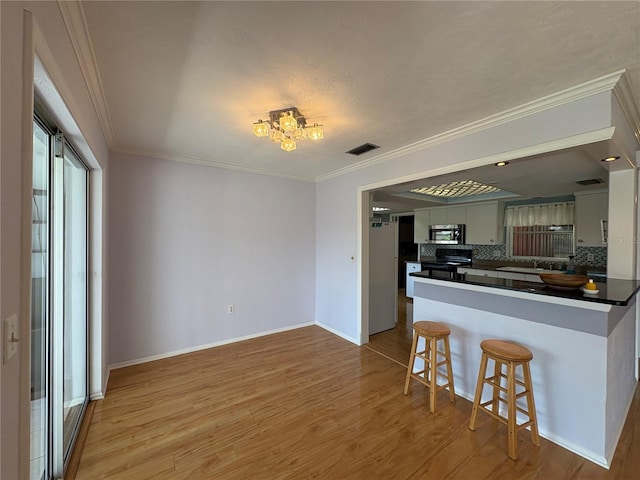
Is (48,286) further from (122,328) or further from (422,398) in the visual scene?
(422,398)

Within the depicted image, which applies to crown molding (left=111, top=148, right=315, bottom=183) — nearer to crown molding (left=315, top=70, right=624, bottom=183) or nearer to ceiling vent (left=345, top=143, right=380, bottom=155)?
ceiling vent (left=345, top=143, right=380, bottom=155)

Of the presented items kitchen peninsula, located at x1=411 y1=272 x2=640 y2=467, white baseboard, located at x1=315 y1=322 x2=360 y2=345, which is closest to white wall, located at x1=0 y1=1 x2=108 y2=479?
kitchen peninsula, located at x1=411 y1=272 x2=640 y2=467

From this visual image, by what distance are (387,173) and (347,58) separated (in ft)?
5.98

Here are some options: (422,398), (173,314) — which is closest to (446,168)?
(422,398)

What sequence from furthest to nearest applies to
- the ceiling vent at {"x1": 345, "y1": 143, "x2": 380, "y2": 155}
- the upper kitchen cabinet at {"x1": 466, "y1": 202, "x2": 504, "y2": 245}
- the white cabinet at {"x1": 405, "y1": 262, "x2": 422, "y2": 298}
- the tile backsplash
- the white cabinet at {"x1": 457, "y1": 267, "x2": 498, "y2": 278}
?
the white cabinet at {"x1": 405, "y1": 262, "x2": 422, "y2": 298} → the upper kitchen cabinet at {"x1": 466, "y1": 202, "x2": 504, "y2": 245} → the white cabinet at {"x1": 457, "y1": 267, "x2": 498, "y2": 278} → the tile backsplash → the ceiling vent at {"x1": 345, "y1": 143, "x2": 380, "y2": 155}

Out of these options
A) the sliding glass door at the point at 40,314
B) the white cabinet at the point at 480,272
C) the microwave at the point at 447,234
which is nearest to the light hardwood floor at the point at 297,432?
the sliding glass door at the point at 40,314

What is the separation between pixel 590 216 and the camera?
4.19 meters

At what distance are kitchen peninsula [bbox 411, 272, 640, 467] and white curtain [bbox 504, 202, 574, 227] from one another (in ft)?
8.89

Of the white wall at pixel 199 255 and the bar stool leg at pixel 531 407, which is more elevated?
the white wall at pixel 199 255

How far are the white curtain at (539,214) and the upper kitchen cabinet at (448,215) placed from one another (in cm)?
76

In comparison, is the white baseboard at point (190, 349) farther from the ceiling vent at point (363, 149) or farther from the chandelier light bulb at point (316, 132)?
the chandelier light bulb at point (316, 132)

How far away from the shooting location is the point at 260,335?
3.86 meters

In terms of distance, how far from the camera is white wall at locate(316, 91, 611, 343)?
A: 1.81 meters

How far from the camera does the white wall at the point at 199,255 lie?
296 cm
